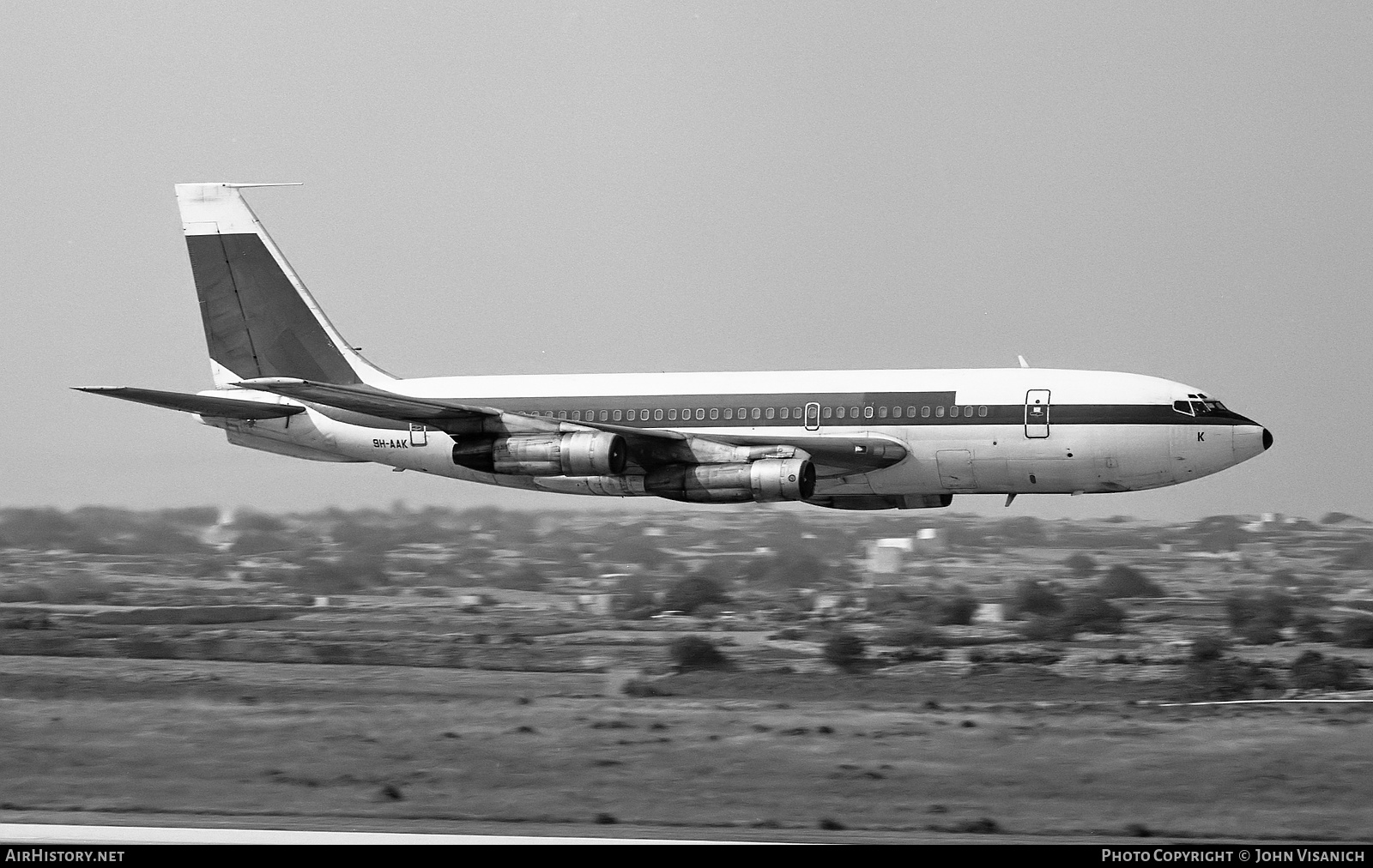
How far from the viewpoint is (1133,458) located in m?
42.3

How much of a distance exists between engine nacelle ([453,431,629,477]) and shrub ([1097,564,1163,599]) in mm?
15973

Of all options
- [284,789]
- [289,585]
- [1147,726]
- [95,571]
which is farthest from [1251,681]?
[95,571]

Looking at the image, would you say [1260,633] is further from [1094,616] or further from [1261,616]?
[1094,616]

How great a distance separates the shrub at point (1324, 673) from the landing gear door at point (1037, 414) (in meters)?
8.30

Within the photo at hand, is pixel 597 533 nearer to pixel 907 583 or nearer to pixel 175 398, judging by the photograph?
pixel 907 583

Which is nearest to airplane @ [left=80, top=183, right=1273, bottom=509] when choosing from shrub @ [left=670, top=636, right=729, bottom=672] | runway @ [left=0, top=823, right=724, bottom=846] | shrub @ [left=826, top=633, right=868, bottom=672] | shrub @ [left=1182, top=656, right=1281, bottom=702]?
shrub @ [left=826, top=633, right=868, bottom=672]

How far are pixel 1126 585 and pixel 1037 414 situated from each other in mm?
10520

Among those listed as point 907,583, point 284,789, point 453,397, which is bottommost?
point 907,583

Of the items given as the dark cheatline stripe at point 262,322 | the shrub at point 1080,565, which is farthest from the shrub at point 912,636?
the dark cheatline stripe at point 262,322

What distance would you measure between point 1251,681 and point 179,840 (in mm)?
21769

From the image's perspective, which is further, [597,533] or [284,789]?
[597,533]

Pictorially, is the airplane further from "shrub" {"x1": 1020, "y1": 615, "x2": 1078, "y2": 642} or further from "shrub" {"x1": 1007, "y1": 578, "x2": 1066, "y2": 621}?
"shrub" {"x1": 1020, "y1": 615, "x2": 1078, "y2": 642}

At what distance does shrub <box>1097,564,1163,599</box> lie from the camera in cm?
5022

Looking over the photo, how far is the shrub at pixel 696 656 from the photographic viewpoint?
36.9m
